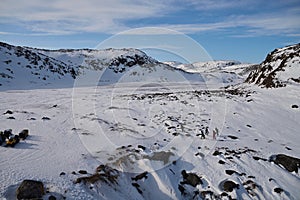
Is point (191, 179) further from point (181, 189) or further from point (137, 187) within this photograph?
point (137, 187)

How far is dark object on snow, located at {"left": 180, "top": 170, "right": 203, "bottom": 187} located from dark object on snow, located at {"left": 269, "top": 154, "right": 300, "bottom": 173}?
11.5 ft

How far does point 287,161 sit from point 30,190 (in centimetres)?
965

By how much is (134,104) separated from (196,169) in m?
11.1

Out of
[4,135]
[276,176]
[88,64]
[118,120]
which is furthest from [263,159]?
[88,64]

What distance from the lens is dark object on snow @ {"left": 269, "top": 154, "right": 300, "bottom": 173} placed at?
30.5 feet

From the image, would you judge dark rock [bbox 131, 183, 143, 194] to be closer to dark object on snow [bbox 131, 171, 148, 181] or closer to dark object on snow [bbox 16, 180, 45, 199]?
dark object on snow [bbox 131, 171, 148, 181]

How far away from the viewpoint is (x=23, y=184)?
6.30 metres

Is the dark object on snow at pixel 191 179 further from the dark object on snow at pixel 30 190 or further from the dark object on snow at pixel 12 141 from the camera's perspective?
the dark object on snow at pixel 12 141

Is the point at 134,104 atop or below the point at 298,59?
below

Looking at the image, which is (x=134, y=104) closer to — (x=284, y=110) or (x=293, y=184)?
(x=284, y=110)

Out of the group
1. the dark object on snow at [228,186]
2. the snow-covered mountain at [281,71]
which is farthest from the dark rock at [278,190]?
the snow-covered mountain at [281,71]

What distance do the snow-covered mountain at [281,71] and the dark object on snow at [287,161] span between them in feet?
48.4

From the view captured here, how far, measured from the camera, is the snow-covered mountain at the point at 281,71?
22.8 m

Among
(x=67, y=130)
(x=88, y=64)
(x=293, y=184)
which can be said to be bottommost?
(x=293, y=184)
